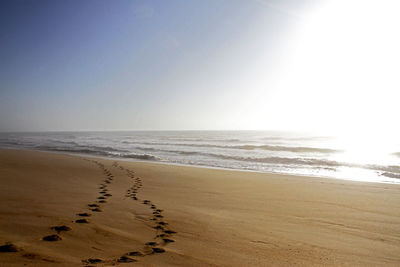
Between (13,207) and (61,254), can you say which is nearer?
(61,254)

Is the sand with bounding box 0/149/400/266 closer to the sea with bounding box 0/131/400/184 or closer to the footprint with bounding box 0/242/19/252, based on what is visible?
the footprint with bounding box 0/242/19/252

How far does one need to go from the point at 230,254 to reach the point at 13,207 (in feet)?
14.4

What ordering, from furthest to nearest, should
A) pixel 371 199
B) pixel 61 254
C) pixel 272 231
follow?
pixel 371 199, pixel 272 231, pixel 61 254

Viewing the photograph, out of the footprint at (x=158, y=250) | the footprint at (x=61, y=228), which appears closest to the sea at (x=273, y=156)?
the footprint at (x=158, y=250)

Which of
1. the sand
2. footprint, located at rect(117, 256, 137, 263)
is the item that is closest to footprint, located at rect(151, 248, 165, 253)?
the sand

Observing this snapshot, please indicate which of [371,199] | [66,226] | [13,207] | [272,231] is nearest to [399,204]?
[371,199]

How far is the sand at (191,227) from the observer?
331 cm

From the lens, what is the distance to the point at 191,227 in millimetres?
4676

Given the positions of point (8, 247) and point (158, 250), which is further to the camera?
point (158, 250)

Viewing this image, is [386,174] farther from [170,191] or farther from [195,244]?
[195,244]

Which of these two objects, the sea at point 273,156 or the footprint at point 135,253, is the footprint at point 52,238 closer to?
the footprint at point 135,253

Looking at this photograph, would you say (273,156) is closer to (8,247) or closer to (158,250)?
(158,250)

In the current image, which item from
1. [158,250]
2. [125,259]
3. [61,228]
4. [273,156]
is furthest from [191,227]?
[273,156]

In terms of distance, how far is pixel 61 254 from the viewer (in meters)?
3.06
